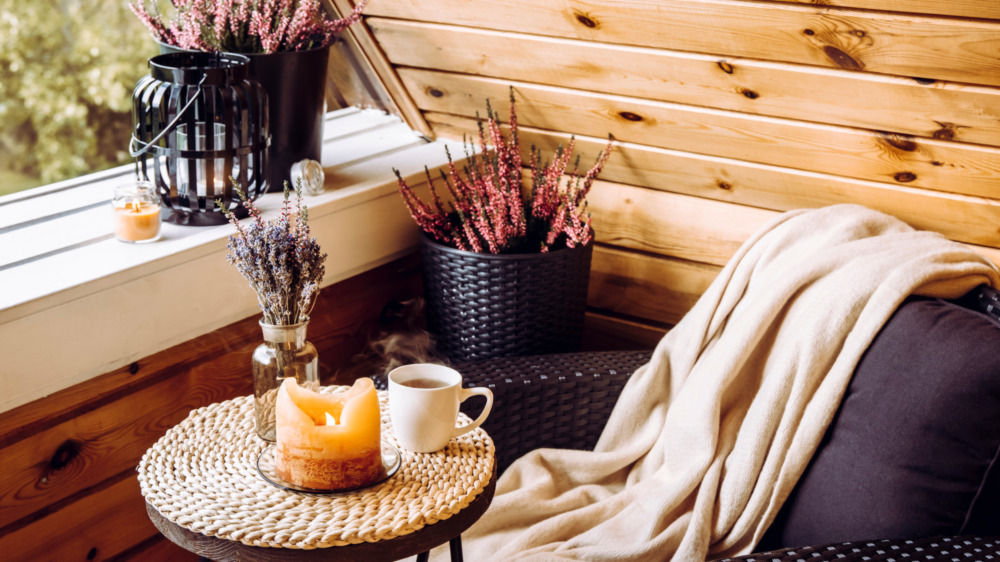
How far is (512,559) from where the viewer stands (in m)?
1.37

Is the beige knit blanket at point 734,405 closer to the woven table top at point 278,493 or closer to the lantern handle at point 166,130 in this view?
the woven table top at point 278,493

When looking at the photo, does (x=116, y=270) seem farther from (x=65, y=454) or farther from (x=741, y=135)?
(x=741, y=135)

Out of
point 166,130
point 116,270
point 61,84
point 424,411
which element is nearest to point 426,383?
point 424,411

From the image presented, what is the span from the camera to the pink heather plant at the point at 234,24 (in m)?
1.72

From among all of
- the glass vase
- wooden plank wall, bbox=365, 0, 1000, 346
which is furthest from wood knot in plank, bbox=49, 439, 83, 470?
wooden plank wall, bbox=365, 0, 1000, 346

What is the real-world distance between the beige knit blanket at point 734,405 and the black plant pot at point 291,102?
0.79 m

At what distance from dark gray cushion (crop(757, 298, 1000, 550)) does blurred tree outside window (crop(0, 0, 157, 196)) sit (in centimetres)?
404

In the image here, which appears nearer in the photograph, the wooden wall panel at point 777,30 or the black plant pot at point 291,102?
the wooden wall panel at point 777,30

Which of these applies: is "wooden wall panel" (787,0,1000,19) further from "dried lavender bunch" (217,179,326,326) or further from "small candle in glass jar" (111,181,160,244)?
"small candle in glass jar" (111,181,160,244)

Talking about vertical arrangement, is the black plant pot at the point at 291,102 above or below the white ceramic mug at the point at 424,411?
above

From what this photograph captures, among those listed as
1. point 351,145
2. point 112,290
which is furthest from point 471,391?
point 351,145

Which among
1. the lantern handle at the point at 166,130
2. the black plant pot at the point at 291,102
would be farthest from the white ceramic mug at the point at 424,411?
the black plant pot at the point at 291,102

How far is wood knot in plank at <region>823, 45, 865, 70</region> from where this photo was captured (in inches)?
57.0

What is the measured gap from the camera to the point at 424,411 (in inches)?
45.7
